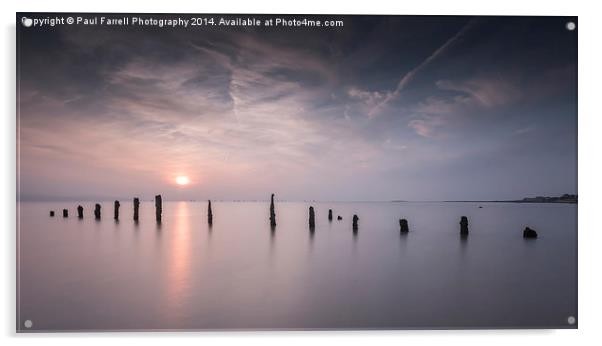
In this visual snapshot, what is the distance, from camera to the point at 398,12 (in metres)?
4.53

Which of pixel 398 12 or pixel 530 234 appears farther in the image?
pixel 530 234

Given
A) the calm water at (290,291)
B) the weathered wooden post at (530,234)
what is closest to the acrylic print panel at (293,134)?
the calm water at (290,291)

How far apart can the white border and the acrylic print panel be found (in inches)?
4.0

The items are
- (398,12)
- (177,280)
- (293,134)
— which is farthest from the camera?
(177,280)

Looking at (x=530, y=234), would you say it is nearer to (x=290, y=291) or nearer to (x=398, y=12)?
(x=290, y=291)

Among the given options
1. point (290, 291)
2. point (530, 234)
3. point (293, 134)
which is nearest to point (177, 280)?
point (290, 291)

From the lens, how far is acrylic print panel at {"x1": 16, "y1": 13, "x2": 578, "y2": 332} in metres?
4.49

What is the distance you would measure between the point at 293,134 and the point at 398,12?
1.93 metres

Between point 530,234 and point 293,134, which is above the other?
point 293,134

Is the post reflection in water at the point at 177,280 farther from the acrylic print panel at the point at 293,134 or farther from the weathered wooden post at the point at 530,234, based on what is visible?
the weathered wooden post at the point at 530,234

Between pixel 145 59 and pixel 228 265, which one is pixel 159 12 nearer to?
pixel 145 59

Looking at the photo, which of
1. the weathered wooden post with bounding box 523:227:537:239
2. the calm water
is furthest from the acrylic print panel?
the weathered wooden post with bounding box 523:227:537:239

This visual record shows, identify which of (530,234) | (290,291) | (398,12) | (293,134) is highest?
(398,12)

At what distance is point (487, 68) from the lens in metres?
4.67
